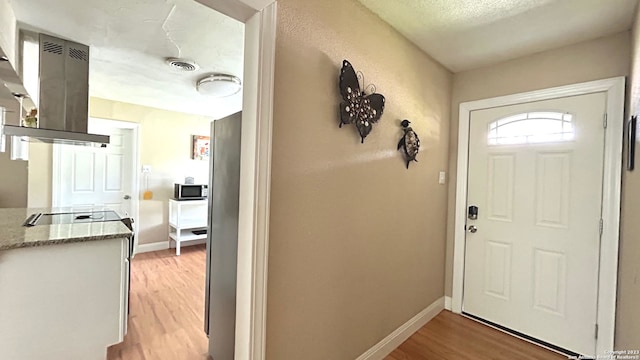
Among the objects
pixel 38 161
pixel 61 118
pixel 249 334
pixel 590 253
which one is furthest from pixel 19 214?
pixel 590 253

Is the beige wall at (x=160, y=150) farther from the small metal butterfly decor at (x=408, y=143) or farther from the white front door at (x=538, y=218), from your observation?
the white front door at (x=538, y=218)

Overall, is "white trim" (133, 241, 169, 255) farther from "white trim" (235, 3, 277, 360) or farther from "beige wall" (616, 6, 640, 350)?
"beige wall" (616, 6, 640, 350)

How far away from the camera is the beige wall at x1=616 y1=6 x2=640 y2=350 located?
4.44ft

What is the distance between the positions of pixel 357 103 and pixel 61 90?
92.2 inches

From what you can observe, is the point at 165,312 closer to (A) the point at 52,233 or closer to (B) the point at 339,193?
(A) the point at 52,233

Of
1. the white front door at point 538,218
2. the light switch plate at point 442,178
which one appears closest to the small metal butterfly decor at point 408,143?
the light switch plate at point 442,178

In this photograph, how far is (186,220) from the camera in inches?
180

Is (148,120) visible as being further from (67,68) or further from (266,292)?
(266,292)

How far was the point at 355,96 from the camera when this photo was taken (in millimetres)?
1649

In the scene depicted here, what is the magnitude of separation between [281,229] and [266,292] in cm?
29

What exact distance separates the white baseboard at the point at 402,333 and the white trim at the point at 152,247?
13.0 ft

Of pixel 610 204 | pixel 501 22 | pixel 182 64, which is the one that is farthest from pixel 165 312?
pixel 610 204

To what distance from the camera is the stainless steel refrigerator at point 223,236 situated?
1690mm

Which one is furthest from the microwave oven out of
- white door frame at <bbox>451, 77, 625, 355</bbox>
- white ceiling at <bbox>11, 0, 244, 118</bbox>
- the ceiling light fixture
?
white door frame at <bbox>451, 77, 625, 355</bbox>
